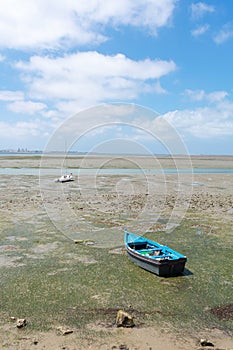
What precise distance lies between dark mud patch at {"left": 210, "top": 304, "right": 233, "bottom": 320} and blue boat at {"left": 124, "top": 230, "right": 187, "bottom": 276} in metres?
2.49

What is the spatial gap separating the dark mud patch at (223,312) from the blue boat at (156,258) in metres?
2.49

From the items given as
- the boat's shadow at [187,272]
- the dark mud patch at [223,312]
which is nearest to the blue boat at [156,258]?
the boat's shadow at [187,272]

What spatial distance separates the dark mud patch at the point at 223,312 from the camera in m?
9.80

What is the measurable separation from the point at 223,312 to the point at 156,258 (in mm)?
3410

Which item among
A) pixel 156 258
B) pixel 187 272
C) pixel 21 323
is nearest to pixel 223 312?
pixel 187 272

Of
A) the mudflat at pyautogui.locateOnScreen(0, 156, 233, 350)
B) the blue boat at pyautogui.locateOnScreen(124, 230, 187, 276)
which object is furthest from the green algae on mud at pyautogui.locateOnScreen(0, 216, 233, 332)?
the blue boat at pyautogui.locateOnScreen(124, 230, 187, 276)

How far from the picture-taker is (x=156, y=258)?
12.8 m

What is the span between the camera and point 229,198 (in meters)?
33.4

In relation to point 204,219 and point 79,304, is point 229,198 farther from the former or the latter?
point 79,304

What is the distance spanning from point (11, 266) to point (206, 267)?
828cm

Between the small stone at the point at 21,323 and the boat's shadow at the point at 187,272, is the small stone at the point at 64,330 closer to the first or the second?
the small stone at the point at 21,323

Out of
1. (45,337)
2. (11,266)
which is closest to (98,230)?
(11,266)

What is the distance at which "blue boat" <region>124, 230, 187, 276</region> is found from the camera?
488 inches

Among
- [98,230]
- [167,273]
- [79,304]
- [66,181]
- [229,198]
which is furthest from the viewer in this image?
[66,181]
